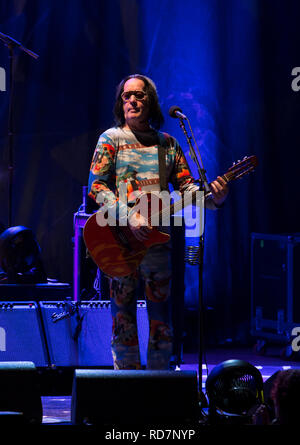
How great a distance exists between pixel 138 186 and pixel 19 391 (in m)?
1.30

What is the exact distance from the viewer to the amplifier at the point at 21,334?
477cm

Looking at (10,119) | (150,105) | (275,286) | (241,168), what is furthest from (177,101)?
(241,168)

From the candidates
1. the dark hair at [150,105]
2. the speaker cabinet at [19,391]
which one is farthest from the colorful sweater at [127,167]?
the speaker cabinet at [19,391]

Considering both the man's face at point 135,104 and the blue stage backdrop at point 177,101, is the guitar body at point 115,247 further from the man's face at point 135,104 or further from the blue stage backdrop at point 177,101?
the blue stage backdrop at point 177,101

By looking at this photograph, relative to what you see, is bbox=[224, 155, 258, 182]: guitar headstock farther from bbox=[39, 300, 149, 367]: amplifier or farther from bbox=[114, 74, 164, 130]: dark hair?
bbox=[39, 300, 149, 367]: amplifier

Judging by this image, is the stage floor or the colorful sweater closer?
the colorful sweater

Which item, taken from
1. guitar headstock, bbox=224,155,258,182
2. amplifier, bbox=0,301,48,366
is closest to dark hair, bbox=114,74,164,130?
guitar headstock, bbox=224,155,258,182

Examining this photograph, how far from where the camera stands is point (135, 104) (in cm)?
383

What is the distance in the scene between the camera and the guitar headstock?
12.3 feet

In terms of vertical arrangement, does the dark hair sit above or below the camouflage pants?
above

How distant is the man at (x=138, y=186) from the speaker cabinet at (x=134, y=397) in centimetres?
88

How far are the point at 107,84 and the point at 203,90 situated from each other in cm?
87

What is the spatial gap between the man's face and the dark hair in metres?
0.04

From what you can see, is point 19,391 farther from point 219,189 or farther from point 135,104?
point 135,104
